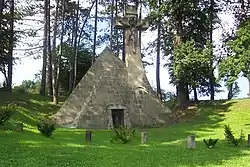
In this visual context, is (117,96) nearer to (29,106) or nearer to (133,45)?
(133,45)

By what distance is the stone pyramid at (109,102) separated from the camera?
2792cm

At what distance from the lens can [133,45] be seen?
3109cm

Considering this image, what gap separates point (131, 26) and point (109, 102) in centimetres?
656

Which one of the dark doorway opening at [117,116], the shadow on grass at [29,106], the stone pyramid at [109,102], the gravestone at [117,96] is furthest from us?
the dark doorway opening at [117,116]

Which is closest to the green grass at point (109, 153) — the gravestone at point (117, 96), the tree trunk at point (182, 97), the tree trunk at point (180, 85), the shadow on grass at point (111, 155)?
the shadow on grass at point (111, 155)

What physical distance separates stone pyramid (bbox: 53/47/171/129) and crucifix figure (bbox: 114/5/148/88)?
1.30 feet

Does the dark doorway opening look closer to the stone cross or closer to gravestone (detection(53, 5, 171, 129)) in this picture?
gravestone (detection(53, 5, 171, 129))

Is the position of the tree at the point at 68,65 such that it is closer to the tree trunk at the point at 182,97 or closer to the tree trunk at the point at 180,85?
the tree trunk at the point at 180,85

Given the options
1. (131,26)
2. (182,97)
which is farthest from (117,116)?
(182,97)

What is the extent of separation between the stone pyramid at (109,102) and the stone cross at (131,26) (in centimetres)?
165

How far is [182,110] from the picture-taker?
3497 cm

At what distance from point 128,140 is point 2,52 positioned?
18.3 metres

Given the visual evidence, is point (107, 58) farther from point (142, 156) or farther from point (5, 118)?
point (142, 156)

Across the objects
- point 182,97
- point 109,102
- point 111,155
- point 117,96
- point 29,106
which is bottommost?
point 111,155
